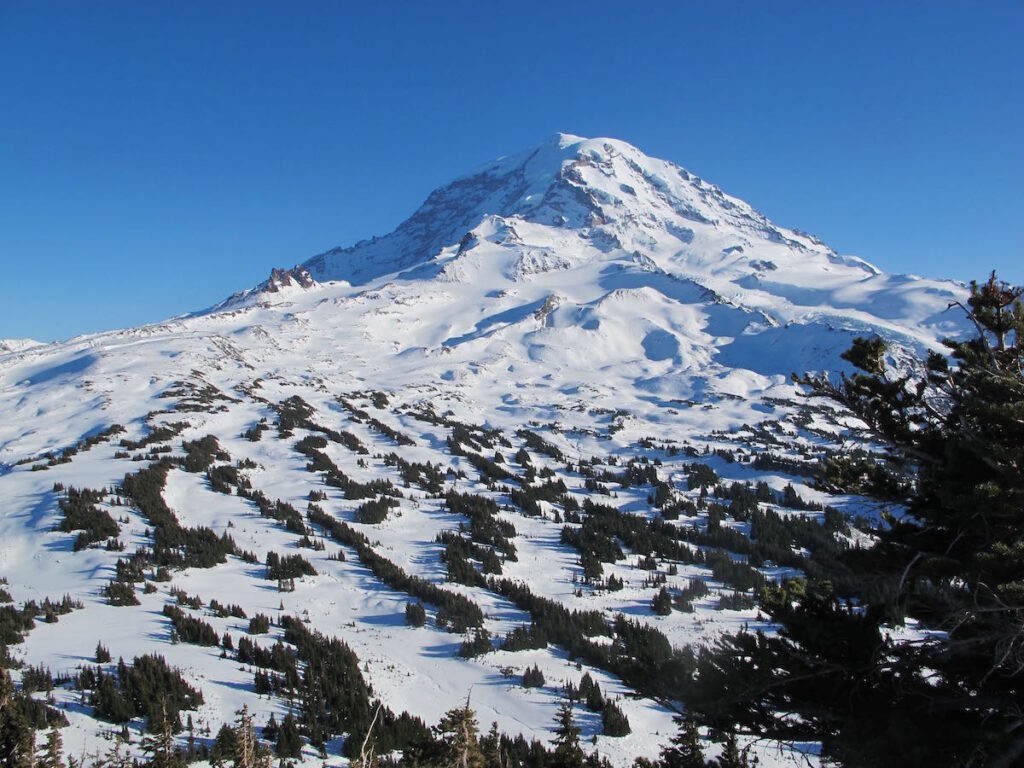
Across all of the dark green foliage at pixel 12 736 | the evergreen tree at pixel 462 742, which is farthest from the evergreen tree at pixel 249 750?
the dark green foliage at pixel 12 736

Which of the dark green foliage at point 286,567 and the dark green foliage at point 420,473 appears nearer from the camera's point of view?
the dark green foliage at point 286,567

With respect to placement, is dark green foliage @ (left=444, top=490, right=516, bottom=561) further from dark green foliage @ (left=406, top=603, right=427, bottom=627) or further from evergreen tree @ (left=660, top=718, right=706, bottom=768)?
evergreen tree @ (left=660, top=718, right=706, bottom=768)

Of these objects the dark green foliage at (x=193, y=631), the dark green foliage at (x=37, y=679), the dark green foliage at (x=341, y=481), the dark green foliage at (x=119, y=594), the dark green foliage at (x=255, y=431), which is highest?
the dark green foliage at (x=255, y=431)

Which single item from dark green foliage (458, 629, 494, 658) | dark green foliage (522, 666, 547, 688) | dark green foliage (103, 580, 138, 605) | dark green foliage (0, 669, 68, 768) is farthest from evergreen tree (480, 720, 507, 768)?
dark green foliage (103, 580, 138, 605)

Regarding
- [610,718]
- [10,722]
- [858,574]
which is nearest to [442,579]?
[610,718]

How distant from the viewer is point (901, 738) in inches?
310

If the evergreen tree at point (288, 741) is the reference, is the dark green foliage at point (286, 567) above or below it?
above

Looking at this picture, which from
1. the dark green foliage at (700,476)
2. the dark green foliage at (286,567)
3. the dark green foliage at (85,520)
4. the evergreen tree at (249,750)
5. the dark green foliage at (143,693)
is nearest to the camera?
the evergreen tree at (249,750)

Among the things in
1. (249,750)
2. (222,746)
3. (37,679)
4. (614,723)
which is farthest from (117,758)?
(614,723)

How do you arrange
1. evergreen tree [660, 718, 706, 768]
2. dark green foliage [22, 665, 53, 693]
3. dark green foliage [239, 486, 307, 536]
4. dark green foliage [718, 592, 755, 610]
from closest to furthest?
1. evergreen tree [660, 718, 706, 768]
2. dark green foliage [22, 665, 53, 693]
3. dark green foliage [718, 592, 755, 610]
4. dark green foliage [239, 486, 307, 536]

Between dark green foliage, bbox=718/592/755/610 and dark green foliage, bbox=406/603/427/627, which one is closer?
dark green foliage, bbox=406/603/427/627

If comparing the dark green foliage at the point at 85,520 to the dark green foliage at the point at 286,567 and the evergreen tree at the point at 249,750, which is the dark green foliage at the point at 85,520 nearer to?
the dark green foliage at the point at 286,567

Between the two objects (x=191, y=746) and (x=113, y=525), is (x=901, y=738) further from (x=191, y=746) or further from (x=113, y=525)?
(x=113, y=525)

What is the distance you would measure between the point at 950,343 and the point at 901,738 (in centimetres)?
675
